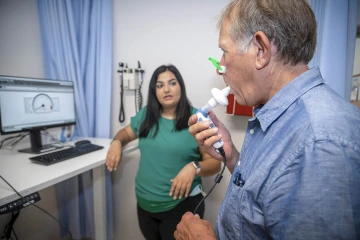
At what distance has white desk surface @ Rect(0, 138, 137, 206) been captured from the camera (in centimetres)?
81

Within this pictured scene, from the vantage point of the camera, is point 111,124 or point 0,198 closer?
point 0,198

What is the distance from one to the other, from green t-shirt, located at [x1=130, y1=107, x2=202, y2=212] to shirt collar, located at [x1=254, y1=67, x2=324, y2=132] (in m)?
0.73

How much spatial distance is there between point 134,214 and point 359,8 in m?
2.14

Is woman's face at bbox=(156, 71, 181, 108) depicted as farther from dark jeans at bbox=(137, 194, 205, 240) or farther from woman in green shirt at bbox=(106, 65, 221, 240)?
dark jeans at bbox=(137, 194, 205, 240)

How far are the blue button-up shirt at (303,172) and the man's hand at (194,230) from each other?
131 millimetres

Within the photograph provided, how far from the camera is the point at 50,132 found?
1.55 meters

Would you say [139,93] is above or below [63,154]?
above

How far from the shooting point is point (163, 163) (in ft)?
3.93

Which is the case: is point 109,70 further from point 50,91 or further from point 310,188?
point 310,188

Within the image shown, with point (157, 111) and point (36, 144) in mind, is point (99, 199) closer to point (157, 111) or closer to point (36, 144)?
point (36, 144)

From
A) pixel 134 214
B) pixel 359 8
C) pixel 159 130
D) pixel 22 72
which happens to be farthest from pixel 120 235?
pixel 359 8

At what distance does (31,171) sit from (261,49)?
1.12 meters

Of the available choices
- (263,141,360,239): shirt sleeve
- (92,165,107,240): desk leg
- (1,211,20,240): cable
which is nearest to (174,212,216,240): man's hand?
(263,141,360,239): shirt sleeve

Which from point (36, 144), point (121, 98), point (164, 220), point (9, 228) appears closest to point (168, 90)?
Result: point (121, 98)
